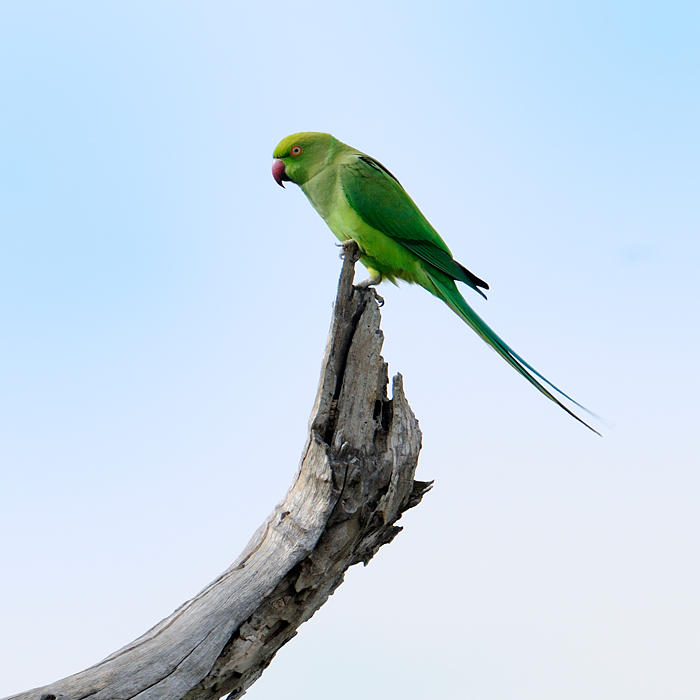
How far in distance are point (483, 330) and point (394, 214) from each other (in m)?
0.87

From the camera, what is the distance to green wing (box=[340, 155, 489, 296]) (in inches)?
171

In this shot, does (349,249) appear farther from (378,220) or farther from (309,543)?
(309,543)

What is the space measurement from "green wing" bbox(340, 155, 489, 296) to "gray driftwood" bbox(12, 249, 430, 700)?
1.98 feet

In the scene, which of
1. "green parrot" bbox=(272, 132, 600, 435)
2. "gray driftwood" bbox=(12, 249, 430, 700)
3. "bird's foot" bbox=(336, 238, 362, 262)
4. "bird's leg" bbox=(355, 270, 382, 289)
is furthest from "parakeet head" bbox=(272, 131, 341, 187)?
"gray driftwood" bbox=(12, 249, 430, 700)

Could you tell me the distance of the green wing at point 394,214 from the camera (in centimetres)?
434

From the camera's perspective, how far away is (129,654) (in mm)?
3111

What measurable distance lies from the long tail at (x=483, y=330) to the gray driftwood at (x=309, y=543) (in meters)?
0.72

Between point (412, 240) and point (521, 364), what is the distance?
39.5 inches

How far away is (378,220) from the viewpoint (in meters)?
4.33

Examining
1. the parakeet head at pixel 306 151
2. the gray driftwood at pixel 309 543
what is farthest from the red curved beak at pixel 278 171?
the gray driftwood at pixel 309 543

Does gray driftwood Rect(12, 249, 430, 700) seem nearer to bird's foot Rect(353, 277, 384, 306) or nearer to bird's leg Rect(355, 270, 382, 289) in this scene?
bird's foot Rect(353, 277, 384, 306)

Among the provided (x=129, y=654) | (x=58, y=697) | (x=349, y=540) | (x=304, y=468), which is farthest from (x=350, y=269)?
(x=58, y=697)

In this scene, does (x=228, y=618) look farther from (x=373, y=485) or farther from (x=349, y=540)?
(x=373, y=485)

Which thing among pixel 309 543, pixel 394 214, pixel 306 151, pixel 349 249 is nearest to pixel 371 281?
pixel 349 249
